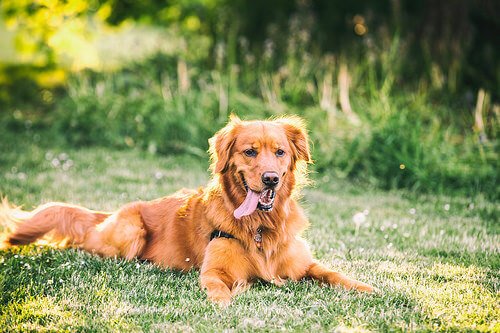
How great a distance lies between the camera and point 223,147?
3.72 m

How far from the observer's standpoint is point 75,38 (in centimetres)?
1155

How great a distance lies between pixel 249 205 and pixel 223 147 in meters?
0.45

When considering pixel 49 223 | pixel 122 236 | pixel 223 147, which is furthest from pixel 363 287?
pixel 49 223

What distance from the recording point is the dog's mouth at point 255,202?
352cm

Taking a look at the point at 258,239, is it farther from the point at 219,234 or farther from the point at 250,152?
the point at 250,152

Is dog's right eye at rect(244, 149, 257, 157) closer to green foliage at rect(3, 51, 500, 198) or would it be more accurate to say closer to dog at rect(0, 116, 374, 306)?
dog at rect(0, 116, 374, 306)

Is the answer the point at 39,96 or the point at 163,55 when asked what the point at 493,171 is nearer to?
the point at 163,55

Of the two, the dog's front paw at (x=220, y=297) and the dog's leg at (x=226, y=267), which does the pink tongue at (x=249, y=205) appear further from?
the dog's front paw at (x=220, y=297)

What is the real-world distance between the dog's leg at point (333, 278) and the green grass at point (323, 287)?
0.28 feet

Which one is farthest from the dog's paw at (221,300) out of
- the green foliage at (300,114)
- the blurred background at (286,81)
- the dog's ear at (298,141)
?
the green foliage at (300,114)

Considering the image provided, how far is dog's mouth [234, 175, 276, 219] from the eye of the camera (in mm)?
3520

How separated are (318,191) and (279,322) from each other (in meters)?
3.89

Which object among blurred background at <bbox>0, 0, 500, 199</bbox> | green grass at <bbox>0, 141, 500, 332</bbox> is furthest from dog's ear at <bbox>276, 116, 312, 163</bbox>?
blurred background at <bbox>0, 0, 500, 199</bbox>

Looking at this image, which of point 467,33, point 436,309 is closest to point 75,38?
point 467,33
